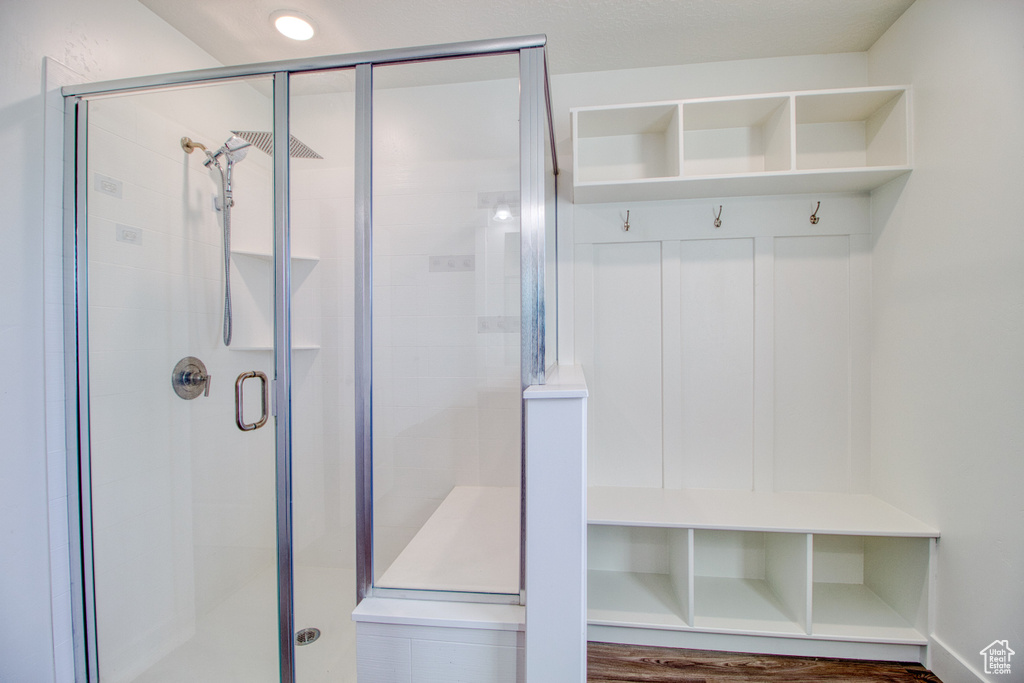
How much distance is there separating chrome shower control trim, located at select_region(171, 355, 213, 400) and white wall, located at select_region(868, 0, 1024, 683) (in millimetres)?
2547

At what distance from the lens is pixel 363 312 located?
3.84 ft

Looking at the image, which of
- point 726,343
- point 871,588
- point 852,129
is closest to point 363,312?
point 726,343

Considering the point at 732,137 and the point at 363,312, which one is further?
the point at 732,137

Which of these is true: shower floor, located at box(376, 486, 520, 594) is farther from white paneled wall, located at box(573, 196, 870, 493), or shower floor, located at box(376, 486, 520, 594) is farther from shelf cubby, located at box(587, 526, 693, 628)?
white paneled wall, located at box(573, 196, 870, 493)

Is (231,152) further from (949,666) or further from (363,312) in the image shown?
(949,666)

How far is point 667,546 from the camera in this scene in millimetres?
2016

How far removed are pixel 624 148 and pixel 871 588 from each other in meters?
2.23

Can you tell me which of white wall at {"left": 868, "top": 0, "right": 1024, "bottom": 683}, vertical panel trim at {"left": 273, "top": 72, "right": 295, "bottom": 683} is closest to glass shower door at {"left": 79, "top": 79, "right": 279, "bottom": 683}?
vertical panel trim at {"left": 273, "top": 72, "right": 295, "bottom": 683}

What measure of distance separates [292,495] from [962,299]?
7.21 ft

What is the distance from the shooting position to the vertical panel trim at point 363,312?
3.84ft

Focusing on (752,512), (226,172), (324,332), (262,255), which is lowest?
(752,512)

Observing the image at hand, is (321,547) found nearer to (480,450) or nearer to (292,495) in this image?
(292,495)

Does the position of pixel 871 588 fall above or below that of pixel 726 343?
below

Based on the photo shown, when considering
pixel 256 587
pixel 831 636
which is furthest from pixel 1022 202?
pixel 256 587
